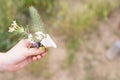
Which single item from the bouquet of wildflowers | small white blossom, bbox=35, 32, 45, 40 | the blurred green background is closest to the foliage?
the blurred green background

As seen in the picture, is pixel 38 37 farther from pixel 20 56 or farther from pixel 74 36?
pixel 74 36

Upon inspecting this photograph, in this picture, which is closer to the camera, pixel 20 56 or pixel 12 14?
pixel 20 56

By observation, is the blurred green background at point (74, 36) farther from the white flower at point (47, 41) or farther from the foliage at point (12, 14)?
the white flower at point (47, 41)

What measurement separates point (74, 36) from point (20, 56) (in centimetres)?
Result: 120

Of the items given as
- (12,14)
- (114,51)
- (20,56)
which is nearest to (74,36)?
(114,51)

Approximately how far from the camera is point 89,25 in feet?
9.86

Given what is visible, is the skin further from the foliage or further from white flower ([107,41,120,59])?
white flower ([107,41,120,59])

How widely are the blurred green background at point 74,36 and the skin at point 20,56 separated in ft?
2.61

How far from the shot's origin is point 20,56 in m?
1.77

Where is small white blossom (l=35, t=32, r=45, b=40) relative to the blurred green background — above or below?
below

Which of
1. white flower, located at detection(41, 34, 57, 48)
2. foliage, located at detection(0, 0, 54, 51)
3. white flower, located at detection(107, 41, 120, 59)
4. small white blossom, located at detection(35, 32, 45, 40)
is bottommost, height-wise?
white flower, located at detection(41, 34, 57, 48)

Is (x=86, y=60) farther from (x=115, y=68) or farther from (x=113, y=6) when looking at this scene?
(x=113, y=6)

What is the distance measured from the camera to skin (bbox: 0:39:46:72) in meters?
1.71

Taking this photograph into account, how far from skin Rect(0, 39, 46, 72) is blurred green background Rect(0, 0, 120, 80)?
795 mm
